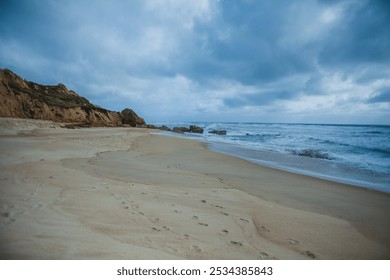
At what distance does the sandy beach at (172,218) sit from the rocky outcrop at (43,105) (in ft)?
84.1

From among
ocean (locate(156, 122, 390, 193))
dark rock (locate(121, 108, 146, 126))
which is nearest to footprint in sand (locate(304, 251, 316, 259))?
ocean (locate(156, 122, 390, 193))

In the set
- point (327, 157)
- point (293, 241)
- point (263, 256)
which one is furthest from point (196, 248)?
point (327, 157)

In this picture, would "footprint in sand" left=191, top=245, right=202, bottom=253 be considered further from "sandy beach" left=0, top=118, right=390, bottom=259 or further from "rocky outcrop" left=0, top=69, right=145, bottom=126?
"rocky outcrop" left=0, top=69, right=145, bottom=126

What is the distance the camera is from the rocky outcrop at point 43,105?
25609 millimetres

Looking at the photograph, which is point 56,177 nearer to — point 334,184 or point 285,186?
point 285,186

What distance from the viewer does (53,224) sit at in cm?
245

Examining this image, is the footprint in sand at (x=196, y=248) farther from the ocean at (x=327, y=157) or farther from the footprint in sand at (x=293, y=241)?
the ocean at (x=327, y=157)

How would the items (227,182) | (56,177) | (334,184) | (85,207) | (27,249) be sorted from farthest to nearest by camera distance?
(334,184) → (227,182) → (56,177) → (85,207) → (27,249)

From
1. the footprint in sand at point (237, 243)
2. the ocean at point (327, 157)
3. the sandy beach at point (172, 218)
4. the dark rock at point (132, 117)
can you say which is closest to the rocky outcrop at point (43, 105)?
the dark rock at point (132, 117)

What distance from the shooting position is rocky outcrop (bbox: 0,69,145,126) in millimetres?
25609

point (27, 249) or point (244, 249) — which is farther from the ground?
point (27, 249)

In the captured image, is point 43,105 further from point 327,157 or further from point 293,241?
point 293,241
